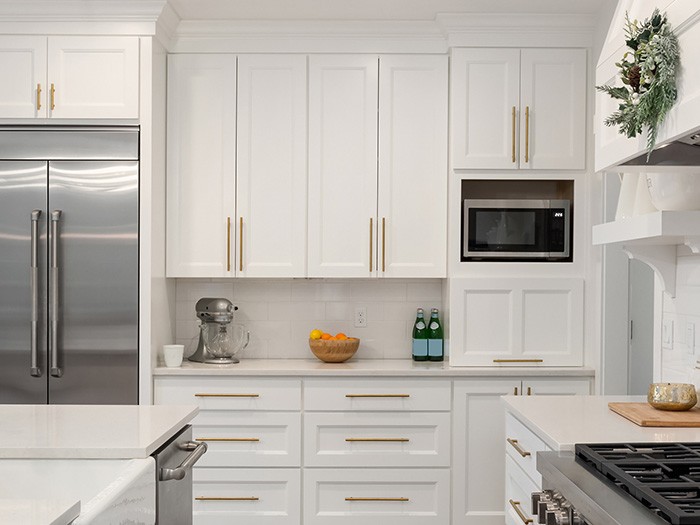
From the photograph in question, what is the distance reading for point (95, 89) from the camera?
397 centimetres

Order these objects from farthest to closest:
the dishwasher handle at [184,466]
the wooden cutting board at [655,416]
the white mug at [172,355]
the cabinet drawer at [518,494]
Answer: the white mug at [172,355]
the cabinet drawer at [518,494]
the wooden cutting board at [655,416]
the dishwasher handle at [184,466]

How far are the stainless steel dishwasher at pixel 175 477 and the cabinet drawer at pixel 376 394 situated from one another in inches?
54.0

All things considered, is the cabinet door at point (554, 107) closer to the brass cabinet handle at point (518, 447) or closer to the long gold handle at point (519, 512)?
the brass cabinet handle at point (518, 447)

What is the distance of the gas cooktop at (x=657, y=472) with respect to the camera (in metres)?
1.55

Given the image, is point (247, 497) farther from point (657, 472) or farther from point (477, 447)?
Answer: point (657, 472)

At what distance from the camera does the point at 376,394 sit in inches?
157

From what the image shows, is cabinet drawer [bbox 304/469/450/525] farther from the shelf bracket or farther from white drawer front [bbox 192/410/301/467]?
the shelf bracket

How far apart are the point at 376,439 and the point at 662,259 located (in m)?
1.69

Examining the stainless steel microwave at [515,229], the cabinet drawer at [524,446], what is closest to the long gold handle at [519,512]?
the cabinet drawer at [524,446]

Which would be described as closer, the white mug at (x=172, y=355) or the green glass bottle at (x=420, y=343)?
the white mug at (x=172, y=355)

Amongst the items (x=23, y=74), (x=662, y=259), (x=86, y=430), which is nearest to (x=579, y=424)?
(x=662, y=259)

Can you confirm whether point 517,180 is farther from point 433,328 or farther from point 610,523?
point 610,523

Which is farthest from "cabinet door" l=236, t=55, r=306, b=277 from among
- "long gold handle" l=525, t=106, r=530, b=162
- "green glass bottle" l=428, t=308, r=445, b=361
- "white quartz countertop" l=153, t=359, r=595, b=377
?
"long gold handle" l=525, t=106, r=530, b=162

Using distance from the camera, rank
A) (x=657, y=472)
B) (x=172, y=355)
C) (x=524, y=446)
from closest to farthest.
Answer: (x=657, y=472)
(x=524, y=446)
(x=172, y=355)
